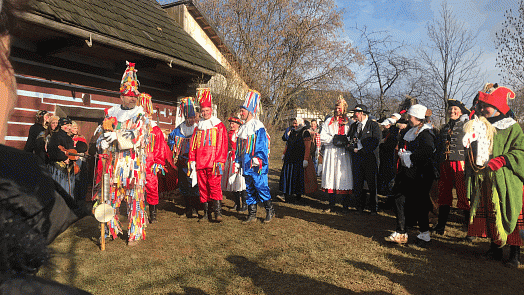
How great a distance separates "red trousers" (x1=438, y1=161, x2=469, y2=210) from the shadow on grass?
2.74 meters

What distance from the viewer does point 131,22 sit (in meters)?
7.43

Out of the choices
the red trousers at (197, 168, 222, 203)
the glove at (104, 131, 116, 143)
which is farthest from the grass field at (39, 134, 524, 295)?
the glove at (104, 131, 116, 143)

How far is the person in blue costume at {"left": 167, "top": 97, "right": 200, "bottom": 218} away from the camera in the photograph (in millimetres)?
6176

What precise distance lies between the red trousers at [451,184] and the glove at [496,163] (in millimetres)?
1158

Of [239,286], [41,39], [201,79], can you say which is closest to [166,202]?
[201,79]

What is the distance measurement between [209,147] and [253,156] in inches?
29.6

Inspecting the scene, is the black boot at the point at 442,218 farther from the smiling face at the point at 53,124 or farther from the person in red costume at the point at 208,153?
the smiling face at the point at 53,124

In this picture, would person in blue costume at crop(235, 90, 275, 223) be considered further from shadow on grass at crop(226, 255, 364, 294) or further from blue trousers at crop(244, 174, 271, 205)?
shadow on grass at crop(226, 255, 364, 294)

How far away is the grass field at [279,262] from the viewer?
323 cm

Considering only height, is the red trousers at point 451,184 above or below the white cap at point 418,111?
below

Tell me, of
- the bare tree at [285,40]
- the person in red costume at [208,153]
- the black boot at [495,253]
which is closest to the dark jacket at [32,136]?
the person in red costume at [208,153]

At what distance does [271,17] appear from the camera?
21.0m

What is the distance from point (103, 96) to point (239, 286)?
558cm

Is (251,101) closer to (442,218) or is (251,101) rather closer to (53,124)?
(53,124)
